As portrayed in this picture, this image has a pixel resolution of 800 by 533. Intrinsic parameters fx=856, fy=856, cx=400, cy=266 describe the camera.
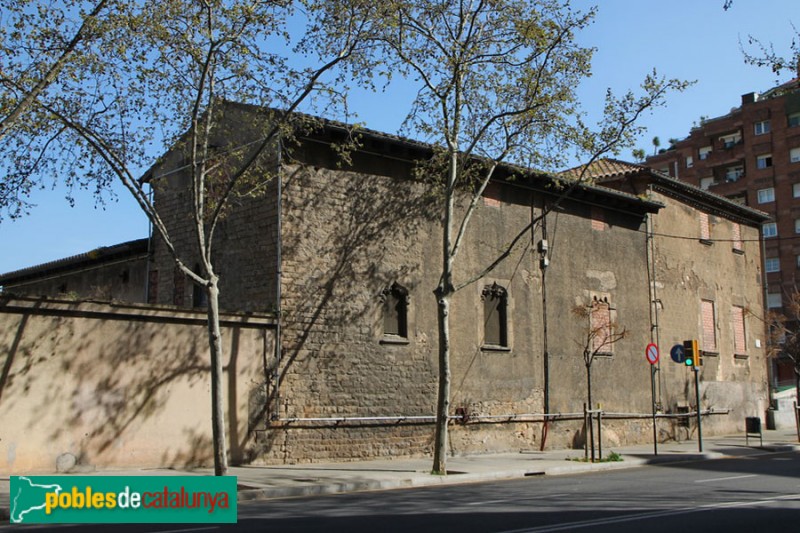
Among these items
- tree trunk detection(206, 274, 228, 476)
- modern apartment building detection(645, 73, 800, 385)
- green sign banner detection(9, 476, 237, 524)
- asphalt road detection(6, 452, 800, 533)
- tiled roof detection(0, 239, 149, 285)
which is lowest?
asphalt road detection(6, 452, 800, 533)

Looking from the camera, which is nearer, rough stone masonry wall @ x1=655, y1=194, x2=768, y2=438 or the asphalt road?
the asphalt road

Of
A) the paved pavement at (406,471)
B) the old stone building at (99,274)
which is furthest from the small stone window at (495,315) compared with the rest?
the old stone building at (99,274)

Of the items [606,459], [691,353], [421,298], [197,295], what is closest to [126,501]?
[197,295]

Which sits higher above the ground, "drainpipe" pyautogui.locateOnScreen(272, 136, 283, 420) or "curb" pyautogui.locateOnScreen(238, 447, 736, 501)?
"drainpipe" pyautogui.locateOnScreen(272, 136, 283, 420)

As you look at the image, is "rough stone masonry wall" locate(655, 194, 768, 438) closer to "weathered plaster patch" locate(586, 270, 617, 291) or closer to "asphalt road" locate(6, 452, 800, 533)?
"weathered plaster patch" locate(586, 270, 617, 291)

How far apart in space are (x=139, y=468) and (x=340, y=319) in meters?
5.49

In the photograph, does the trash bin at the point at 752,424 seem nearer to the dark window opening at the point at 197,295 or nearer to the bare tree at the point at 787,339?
the bare tree at the point at 787,339

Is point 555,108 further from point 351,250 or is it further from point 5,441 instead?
point 5,441

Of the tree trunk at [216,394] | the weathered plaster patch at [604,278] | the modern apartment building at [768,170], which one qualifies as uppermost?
the modern apartment building at [768,170]

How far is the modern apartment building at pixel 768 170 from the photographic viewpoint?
65.1 m

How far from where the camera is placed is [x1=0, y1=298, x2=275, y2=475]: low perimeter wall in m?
14.7

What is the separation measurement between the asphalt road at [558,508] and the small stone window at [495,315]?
6.38 m

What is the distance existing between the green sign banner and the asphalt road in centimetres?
30

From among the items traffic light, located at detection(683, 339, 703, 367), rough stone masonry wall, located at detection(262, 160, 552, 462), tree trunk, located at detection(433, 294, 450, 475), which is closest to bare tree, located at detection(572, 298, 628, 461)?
traffic light, located at detection(683, 339, 703, 367)
